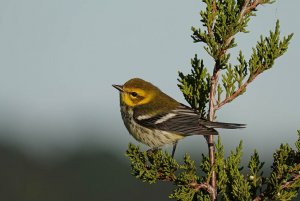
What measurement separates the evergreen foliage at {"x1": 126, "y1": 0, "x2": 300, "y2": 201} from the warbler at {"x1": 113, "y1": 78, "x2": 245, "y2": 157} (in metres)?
1.14

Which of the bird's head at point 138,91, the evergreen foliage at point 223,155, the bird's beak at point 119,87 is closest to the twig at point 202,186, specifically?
A: the evergreen foliage at point 223,155

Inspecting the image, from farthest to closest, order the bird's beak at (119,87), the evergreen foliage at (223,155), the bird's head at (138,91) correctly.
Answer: the bird's beak at (119,87), the bird's head at (138,91), the evergreen foliage at (223,155)

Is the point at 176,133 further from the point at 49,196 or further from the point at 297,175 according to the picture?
the point at 49,196

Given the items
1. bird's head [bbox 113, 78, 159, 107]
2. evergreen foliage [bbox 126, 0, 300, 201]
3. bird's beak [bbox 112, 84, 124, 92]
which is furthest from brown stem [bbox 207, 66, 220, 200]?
bird's beak [bbox 112, 84, 124, 92]

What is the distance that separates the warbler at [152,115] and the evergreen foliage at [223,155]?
1.14 metres

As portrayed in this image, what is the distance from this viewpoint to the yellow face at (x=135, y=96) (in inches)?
457

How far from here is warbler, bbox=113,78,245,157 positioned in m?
10.7

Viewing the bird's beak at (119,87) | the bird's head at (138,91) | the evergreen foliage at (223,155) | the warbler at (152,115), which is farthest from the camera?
the bird's beak at (119,87)

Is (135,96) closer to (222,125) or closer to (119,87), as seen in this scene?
(119,87)

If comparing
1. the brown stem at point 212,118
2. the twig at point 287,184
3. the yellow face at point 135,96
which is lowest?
the twig at point 287,184

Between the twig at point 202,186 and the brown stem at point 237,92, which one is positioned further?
the brown stem at point 237,92

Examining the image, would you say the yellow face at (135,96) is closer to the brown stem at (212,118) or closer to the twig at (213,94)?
the twig at (213,94)

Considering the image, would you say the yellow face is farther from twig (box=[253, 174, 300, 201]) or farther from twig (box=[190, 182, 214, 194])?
twig (box=[253, 174, 300, 201])

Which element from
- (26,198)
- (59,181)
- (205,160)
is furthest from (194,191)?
(59,181)
